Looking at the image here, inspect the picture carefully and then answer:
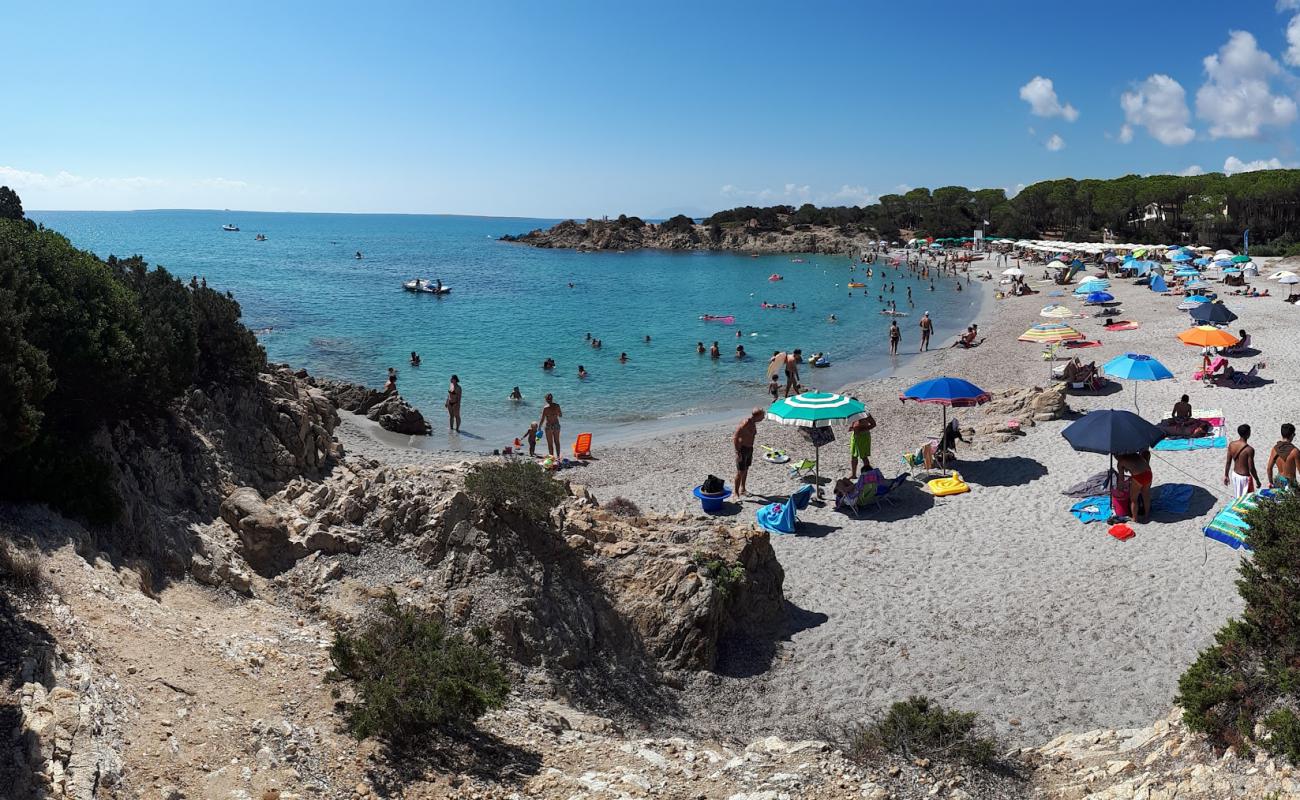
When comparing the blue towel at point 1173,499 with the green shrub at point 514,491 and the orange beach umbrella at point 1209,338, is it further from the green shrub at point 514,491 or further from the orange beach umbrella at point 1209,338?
the green shrub at point 514,491

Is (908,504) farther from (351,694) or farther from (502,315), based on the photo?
(502,315)

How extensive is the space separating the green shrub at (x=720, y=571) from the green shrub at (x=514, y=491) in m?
1.88

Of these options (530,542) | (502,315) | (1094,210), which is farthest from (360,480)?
(1094,210)

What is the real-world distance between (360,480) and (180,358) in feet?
10.1

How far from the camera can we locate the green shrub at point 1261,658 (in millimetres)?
5852

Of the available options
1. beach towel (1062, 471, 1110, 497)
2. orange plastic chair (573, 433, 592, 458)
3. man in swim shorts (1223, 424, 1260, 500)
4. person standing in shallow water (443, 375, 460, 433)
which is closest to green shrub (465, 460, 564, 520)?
beach towel (1062, 471, 1110, 497)

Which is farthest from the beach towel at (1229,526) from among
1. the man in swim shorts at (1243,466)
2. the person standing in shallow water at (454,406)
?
the person standing in shallow water at (454,406)

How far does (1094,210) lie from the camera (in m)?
86.8

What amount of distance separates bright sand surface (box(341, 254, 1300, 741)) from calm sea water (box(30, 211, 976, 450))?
30.3 ft

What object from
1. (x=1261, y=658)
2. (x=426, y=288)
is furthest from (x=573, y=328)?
(x=1261, y=658)

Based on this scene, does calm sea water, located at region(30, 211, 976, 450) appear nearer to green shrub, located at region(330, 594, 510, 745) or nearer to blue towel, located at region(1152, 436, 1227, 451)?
blue towel, located at region(1152, 436, 1227, 451)

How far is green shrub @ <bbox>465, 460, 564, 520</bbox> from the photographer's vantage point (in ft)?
31.1

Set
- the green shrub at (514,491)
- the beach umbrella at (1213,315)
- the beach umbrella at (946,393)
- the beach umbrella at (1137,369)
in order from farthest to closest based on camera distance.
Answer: the beach umbrella at (1213,315) < the beach umbrella at (1137,369) < the beach umbrella at (946,393) < the green shrub at (514,491)

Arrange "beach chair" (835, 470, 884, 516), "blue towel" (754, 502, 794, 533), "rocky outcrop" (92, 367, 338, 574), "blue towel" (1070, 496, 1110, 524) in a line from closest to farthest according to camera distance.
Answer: "rocky outcrop" (92, 367, 338, 574), "blue towel" (1070, 496, 1110, 524), "blue towel" (754, 502, 794, 533), "beach chair" (835, 470, 884, 516)
